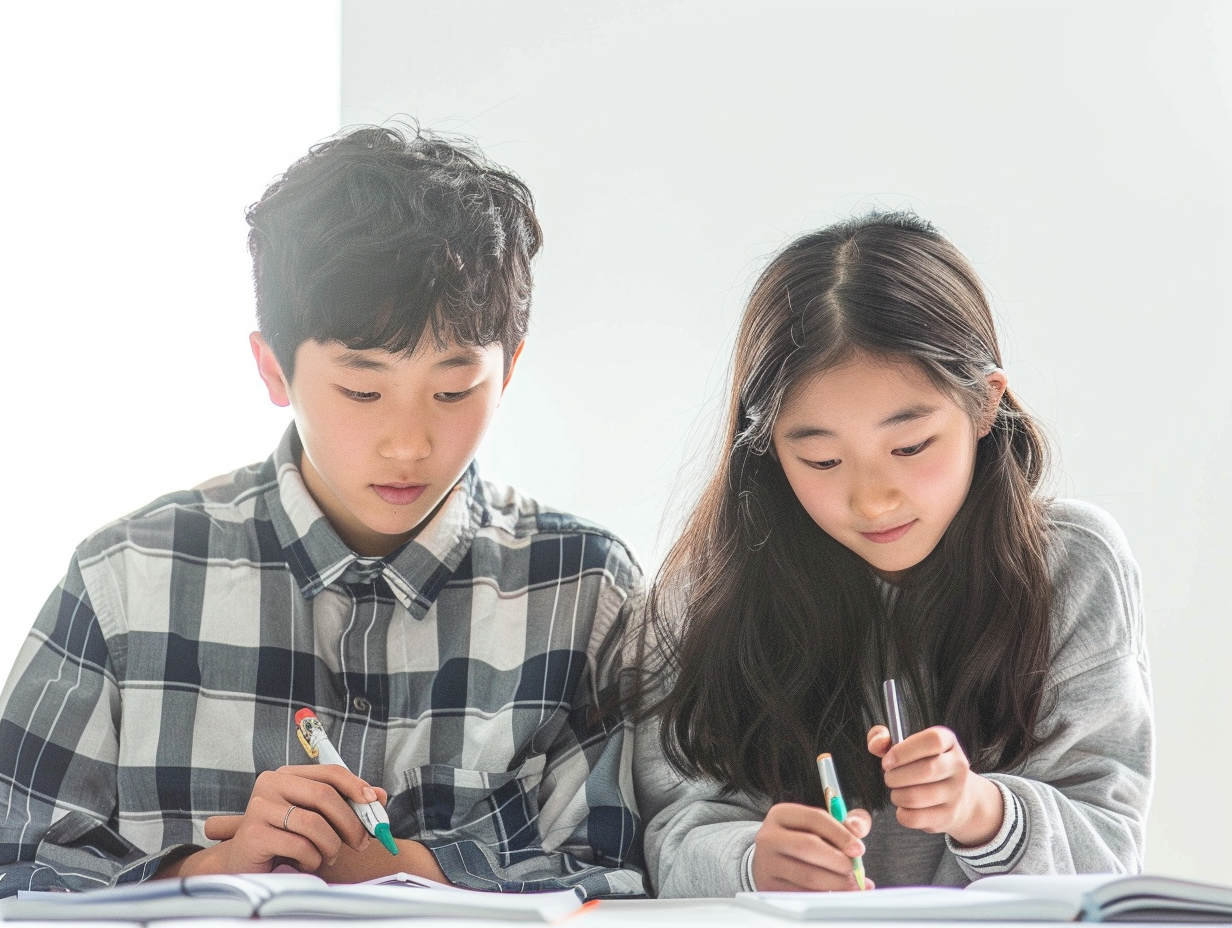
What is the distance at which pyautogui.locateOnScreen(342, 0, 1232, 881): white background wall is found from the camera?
1358mm

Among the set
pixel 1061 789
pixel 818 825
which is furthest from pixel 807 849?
pixel 1061 789

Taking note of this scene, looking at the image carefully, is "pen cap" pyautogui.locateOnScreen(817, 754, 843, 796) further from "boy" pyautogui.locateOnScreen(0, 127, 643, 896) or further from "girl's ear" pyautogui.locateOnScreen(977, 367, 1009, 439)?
"girl's ear" pyautogui.locateOnScreen(977, 367, 1009, 439)

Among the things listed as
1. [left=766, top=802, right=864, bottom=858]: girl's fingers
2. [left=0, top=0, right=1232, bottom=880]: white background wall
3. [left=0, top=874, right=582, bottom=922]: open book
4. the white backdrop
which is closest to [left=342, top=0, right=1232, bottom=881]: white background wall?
[left=0, top=0, right=1232, bottom=880]: white background wall

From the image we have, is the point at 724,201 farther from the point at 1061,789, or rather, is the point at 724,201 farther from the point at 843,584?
the point at 1061,789

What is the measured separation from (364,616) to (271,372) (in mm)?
217

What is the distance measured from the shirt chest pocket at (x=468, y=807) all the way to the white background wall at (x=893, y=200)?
1.37 feet

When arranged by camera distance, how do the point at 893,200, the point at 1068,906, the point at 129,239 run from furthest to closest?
the point at 893,200
the point at 129,239
the point at 1068,906

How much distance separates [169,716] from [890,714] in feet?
1.81

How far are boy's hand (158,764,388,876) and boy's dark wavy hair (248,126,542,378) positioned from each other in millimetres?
318

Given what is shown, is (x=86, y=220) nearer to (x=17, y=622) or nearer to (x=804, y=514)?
(x=17, y=622)

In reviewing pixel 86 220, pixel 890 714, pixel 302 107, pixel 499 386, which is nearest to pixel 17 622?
pixel 86 220

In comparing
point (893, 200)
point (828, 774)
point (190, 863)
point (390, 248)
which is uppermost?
point (893, 200)

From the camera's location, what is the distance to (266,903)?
0.59 m

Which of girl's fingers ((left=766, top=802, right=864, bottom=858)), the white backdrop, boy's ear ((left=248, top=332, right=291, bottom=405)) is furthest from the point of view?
the white backdrop
